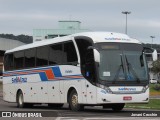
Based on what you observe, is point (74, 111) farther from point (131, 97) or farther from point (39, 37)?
point (39, 37)

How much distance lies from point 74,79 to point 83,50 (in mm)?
1494

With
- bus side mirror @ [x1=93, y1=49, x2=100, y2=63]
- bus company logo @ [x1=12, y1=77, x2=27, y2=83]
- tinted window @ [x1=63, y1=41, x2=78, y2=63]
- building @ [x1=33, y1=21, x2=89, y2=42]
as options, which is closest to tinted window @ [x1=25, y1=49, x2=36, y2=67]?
bus company logo @ [x1=12, y1=77, x2=27, y2=83]

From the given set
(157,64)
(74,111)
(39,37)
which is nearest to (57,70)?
(74,111)

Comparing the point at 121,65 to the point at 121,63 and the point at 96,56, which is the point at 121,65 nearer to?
the point at 121,63

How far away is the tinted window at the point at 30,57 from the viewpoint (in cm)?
2712

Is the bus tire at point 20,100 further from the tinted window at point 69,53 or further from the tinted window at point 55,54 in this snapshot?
the tinted window at point 69,53

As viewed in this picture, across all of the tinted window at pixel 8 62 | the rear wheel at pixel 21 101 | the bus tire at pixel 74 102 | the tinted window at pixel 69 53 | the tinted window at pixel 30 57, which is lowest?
the rear wheel at pixel 21 101

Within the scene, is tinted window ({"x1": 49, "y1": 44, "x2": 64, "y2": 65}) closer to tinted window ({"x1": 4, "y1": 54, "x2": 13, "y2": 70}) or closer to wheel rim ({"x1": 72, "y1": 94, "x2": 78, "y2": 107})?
wheel rim ({"x1": 72, "y1": 94, "x2": 78, "y2": 107})

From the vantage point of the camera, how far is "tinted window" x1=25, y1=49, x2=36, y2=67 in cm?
2712

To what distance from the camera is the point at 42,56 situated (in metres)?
25.9


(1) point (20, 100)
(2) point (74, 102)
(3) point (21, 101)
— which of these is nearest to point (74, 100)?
(2) point (74, 102)

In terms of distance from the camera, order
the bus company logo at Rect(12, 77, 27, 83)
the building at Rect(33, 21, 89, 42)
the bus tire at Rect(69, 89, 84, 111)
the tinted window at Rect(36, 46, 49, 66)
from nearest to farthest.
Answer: the bus tire at Rect(69, 89, 84, 111), the tinted window at Rect(36, 46, 49, 66), the bus company logo at Rect(12, 77, 27, 83), the building at Rect(33, 21, 89, 42)

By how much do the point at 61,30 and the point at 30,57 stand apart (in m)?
119

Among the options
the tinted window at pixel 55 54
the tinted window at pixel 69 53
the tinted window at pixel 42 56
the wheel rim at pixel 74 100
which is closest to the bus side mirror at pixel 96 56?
the tinted window at pixel 69 53
